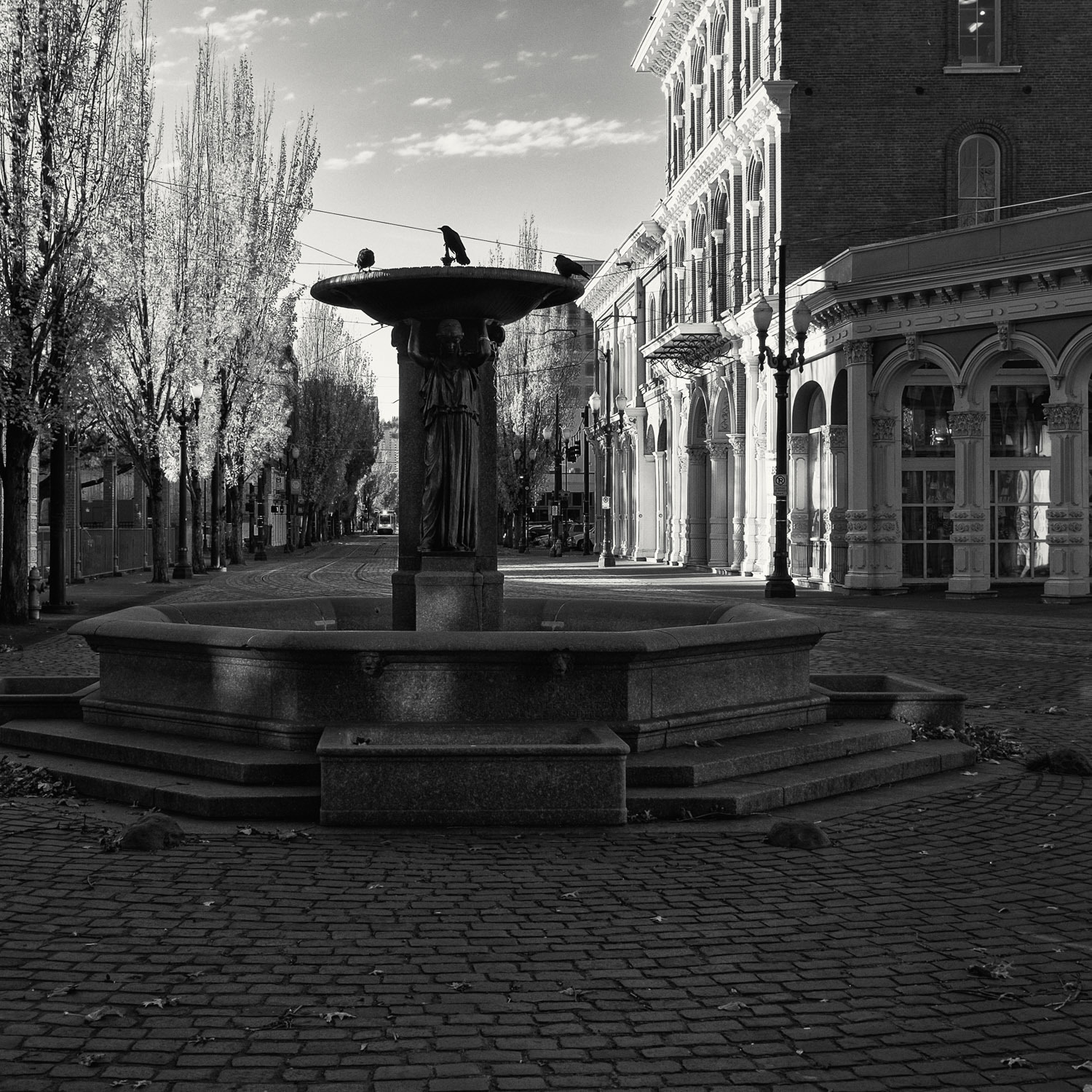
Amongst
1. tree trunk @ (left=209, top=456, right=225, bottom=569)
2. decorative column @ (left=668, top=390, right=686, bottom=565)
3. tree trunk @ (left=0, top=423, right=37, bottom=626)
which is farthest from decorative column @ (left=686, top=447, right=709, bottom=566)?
tree trunk @ (left=0, top=423, right=37, bottom=626)

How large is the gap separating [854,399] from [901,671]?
15.7 meters

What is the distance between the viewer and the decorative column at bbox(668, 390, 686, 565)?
4747 cm

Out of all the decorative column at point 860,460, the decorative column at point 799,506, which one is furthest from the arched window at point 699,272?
the decorative column at point 860,460

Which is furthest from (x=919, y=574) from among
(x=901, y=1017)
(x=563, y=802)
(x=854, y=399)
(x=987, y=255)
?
(x=901, y=1017)

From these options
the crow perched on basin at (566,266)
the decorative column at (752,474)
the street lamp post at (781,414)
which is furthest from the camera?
the decorative column at (752,474)

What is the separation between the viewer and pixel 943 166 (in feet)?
113

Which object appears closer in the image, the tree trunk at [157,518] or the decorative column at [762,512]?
the tree trunk at [157,518]

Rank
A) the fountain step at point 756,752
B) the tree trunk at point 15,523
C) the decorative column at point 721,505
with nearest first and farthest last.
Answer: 1. the fountain step at point 756,752
2. the tree trunk at point 15,523
3. the decorative column at point 721,505

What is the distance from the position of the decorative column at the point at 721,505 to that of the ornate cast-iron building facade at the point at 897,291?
69 millimetres

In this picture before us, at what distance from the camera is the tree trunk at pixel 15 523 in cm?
2181

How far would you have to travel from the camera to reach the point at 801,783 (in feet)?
28.4

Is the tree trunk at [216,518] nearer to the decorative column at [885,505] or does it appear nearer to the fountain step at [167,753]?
the decorative column at [885,505]

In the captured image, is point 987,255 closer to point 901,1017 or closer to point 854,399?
point 854,399

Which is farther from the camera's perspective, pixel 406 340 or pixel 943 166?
pixel 943 166
